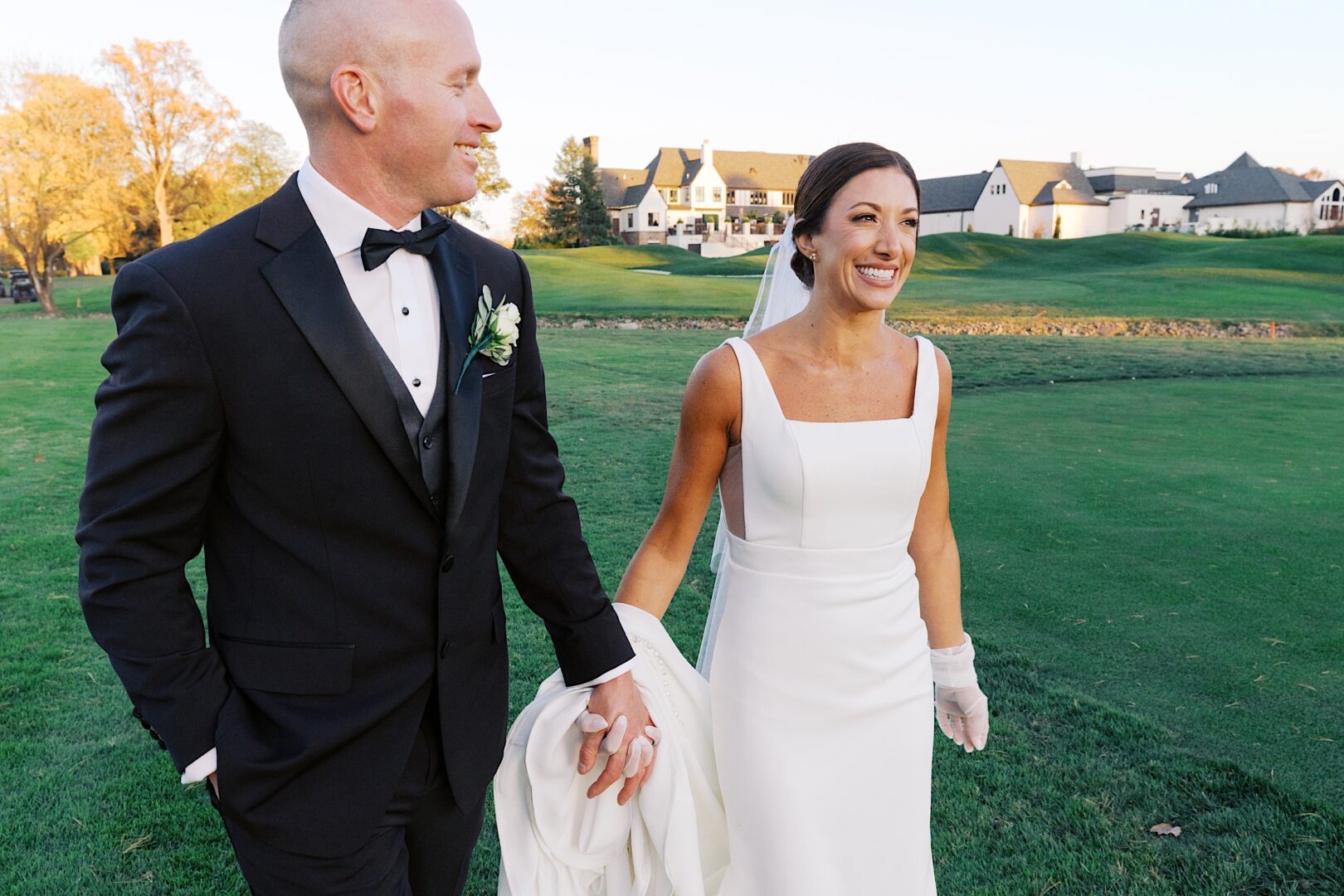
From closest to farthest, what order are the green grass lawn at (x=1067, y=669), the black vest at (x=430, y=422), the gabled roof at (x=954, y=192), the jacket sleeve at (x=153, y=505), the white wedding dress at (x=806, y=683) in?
the jacket sleeve at (x=153, y=505)
the black vest at (x=430, y=422)
the white wedding dress at (x=806, y=683)
the green grass lawn at (x=1067, y=669)
the gabled roof at (x=954, y=192)

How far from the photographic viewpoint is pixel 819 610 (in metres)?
2.73

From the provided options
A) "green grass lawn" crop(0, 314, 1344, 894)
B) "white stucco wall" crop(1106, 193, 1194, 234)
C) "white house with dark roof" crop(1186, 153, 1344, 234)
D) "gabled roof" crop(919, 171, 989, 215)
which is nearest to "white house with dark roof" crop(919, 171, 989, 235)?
"gabled roof" crop(919, 171, 989, 215)

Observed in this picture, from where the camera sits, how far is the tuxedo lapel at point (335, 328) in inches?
74.4

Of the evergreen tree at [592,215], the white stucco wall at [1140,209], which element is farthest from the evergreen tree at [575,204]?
the white stucco wall at [1140,209]

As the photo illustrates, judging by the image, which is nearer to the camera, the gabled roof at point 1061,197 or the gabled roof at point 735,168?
the gabled roof at point 1061,197

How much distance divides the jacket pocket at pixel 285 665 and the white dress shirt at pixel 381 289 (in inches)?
8.3

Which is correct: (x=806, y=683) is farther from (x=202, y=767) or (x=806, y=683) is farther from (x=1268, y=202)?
(x=1268, y=202)

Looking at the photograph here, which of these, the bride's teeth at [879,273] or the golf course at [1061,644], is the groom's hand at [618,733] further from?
the bride's teeth at [879,273]

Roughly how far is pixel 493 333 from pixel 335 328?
329 millimetres

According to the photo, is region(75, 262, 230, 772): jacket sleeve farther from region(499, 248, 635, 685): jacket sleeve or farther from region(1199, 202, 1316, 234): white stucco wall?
region(1199, 202, 1316, 234): white stucco wall

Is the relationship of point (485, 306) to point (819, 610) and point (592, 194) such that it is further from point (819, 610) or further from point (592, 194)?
point (592, 194)

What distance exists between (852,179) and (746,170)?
87394mm

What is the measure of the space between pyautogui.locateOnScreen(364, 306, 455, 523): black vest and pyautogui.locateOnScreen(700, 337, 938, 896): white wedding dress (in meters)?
1.03

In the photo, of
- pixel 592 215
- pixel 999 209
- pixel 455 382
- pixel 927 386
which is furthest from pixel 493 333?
pixel 999 209
